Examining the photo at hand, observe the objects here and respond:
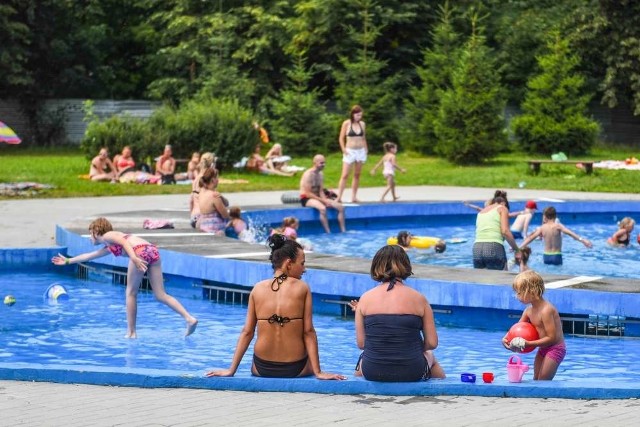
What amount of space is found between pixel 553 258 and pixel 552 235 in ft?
1.33

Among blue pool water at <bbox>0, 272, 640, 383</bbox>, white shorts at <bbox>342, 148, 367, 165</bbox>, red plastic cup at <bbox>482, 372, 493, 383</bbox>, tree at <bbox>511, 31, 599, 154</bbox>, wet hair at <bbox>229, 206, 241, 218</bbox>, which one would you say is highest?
tree at <bbox>511, 31, 599, 154</bbox>

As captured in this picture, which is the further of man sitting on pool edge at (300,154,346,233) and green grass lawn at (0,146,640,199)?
green grass lawn at (0,146,640,199)

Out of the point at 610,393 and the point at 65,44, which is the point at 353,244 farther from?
the point at 65,44

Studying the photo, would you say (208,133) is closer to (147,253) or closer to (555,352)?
(147,253)

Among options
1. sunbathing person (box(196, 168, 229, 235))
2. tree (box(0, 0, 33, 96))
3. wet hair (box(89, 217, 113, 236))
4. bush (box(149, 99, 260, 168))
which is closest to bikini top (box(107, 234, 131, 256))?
wet hair (box(89, 217, 113, 236))

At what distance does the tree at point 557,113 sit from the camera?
34281mm

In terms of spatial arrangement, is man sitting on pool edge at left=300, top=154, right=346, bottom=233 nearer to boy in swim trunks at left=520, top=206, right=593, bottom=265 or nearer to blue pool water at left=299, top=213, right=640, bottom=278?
blue pool water at left=299, top=213, right=640, bottom=278

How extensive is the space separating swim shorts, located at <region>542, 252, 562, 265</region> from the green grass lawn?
9.65 metres

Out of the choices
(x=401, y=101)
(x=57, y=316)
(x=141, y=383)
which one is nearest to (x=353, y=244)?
(x=57, y=316)

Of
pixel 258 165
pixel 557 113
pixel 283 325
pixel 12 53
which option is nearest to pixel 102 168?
pixel 258 165

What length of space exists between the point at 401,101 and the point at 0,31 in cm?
1317

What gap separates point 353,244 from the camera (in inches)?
776

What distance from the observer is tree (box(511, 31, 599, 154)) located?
34.3 meters

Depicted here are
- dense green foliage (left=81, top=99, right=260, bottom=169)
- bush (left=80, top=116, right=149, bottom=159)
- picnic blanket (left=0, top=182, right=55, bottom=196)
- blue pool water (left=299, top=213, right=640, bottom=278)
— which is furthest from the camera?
dense green foliage (left=81, top=99, right=260, bottom=169)
